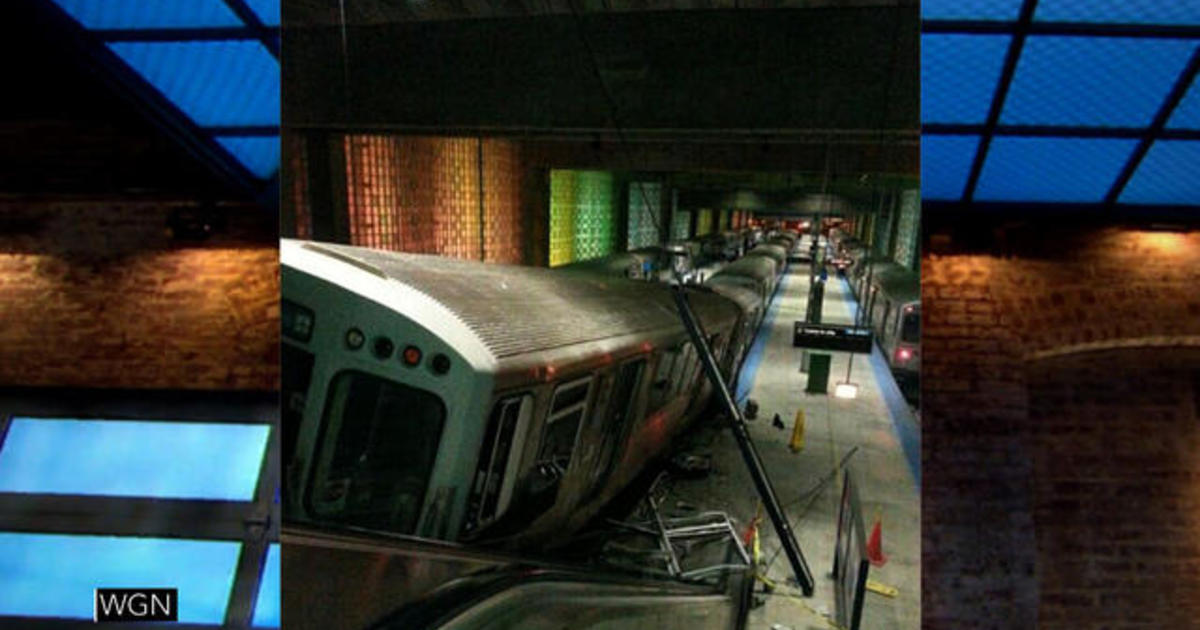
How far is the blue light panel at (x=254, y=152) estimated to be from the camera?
2568 millimetres

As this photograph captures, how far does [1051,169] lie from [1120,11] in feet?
3.15

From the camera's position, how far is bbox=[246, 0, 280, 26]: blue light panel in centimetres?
200

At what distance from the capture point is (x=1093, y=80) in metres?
2.37

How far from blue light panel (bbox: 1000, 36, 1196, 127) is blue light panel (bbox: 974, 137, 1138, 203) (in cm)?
16

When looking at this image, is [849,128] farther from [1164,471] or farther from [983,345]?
[1164,471]

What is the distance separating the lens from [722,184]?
9.42ft

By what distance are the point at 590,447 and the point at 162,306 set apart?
10.7 feet

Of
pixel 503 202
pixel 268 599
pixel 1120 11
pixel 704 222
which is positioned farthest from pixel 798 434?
pixel 268 599

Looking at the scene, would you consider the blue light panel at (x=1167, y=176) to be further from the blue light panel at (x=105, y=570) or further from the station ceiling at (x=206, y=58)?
the blue light panel at (x=105, y=570)

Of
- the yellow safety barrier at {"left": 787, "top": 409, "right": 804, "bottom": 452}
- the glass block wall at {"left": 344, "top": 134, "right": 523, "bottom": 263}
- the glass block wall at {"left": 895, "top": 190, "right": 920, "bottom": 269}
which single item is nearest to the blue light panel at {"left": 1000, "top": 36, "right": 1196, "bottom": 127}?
the glass block wall at {"left": 895, "top": 190, "right": 920, "bottom": 269}

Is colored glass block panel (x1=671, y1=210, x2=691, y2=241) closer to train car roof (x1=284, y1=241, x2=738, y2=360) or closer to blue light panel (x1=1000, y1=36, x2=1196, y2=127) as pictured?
train car roof (x1=284, y1=241, x2=738, y2=360)

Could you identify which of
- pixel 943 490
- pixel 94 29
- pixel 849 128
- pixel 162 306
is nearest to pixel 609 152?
pixel 849 128

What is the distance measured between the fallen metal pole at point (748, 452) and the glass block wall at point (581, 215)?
403 mm

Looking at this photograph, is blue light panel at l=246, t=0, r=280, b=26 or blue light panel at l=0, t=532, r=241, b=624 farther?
blue light panel at l=0, t=532, r=241, b=624
